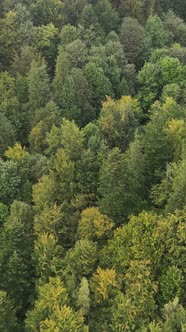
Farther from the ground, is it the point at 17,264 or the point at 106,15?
the point at 106,15

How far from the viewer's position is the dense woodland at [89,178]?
152ft

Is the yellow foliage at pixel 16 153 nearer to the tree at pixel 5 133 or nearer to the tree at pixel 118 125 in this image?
the tree at pixel 5 133

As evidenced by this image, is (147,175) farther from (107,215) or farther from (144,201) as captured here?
(107,215)

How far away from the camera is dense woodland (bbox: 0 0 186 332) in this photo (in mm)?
46281

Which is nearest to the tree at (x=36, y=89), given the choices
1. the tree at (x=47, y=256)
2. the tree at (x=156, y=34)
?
the tree at (x=47, y=256)

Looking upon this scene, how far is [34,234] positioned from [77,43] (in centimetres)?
4235

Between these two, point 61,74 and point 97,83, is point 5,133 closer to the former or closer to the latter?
point 61,74

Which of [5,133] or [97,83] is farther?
[97,83]

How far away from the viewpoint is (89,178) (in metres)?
59.7

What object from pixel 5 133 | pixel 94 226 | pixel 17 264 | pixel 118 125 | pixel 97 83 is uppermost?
pixel 97 83

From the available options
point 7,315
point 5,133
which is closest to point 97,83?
point 5,133

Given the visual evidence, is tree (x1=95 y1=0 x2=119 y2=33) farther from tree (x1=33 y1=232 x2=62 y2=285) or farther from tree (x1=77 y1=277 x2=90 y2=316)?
tree (x1=77 y1=277 x2=90 y2=316)

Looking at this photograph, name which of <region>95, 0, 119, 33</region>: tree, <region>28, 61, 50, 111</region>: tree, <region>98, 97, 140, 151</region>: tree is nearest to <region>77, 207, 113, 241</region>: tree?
<region>98, 97, 140, 151</region>: tree

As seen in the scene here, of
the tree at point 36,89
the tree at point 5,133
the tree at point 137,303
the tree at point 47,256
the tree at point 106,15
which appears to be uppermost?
the tree at point 106,15
